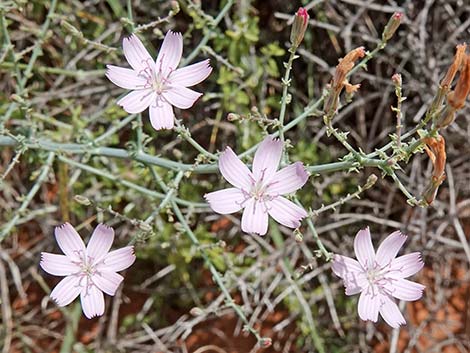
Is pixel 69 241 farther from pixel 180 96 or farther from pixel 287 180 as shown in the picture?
pixel 287 180

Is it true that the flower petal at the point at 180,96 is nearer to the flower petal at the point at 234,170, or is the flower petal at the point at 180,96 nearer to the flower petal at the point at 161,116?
the flower petal at the point at 161,116

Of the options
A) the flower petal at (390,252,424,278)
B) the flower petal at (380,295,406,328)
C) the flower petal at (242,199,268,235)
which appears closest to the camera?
the flower petal at (242,199,268,235)

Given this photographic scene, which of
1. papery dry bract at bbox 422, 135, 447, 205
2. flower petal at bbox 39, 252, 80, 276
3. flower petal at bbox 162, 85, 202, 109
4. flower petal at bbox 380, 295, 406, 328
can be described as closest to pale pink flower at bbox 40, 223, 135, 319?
flower petal at bbox 39, 252, 80, 276

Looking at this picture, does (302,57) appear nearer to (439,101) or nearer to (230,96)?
(230,96)

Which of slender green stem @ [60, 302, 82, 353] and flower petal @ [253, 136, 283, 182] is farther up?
slender green stem @ [60, 302, 82, 353]

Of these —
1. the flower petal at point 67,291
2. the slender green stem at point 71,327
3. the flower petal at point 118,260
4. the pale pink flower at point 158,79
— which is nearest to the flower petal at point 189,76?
the pale pink flower at point 158,79

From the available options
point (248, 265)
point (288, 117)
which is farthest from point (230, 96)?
point (248, 265)

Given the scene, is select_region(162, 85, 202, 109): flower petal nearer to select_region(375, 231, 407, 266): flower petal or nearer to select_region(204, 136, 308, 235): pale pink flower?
select_region(204, 136, 308, 235): pale pink flower

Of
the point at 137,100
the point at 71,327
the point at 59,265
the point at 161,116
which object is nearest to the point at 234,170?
the point at 161,116
